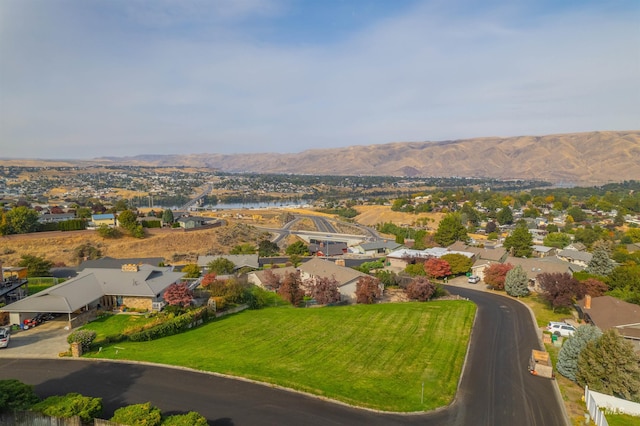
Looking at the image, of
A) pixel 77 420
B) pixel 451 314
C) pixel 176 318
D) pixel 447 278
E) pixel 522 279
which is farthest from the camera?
pixel 447 278

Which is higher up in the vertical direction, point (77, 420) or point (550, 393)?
point (77, 420)

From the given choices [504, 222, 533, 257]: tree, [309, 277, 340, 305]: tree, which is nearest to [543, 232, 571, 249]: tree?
[504, 222, 533, 257]: tree

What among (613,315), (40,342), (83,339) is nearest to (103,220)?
(40,342)

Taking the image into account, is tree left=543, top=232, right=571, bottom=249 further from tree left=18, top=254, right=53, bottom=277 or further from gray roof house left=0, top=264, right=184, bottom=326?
tree left=18, top=254, right=53, bottom=277

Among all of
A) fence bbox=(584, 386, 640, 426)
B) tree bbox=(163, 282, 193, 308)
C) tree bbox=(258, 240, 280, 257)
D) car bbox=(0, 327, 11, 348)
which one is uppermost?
tree bbox=(163, 282, 193, 308)

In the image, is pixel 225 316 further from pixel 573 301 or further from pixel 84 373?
pixel 573 301

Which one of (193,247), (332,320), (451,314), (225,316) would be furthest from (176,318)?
(193,247)
